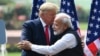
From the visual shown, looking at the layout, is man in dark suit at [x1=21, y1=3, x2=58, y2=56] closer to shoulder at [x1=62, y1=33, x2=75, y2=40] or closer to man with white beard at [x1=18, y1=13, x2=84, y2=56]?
man with white beard at [x1=18, y1=13, x2=84, y2=56]

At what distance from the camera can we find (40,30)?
4.89 meters

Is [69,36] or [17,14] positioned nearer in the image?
[69,36]

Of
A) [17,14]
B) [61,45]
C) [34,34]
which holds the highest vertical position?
[61,45]

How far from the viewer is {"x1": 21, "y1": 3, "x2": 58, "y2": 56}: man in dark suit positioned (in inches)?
186

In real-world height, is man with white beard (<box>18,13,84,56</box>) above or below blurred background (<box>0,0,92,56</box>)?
above

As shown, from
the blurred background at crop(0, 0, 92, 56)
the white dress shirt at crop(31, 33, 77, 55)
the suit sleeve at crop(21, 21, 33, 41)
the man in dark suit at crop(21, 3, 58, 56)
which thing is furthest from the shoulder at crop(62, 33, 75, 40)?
the blurred background at crop(0, 0, 92, 56)

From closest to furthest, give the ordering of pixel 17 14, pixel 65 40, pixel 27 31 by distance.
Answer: pixel 65 40 < pixel 27 31 < pixel 17 14


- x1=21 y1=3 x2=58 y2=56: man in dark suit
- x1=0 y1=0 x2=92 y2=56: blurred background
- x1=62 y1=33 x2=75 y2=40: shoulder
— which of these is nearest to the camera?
x1=62 y1=33 x2=75 y2=40: shoulder

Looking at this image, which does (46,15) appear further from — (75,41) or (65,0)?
(65,0)

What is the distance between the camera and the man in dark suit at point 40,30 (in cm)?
473

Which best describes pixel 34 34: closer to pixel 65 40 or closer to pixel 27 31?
pixel 27 31

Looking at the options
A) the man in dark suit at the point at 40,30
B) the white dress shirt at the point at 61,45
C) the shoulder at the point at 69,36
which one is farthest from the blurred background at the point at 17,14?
the shoulder at the point at 69,36

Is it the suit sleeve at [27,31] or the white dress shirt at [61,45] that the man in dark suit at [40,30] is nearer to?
the suit sleeve at [27,31]

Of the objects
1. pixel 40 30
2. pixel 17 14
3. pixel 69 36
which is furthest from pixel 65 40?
pixel 17 14
